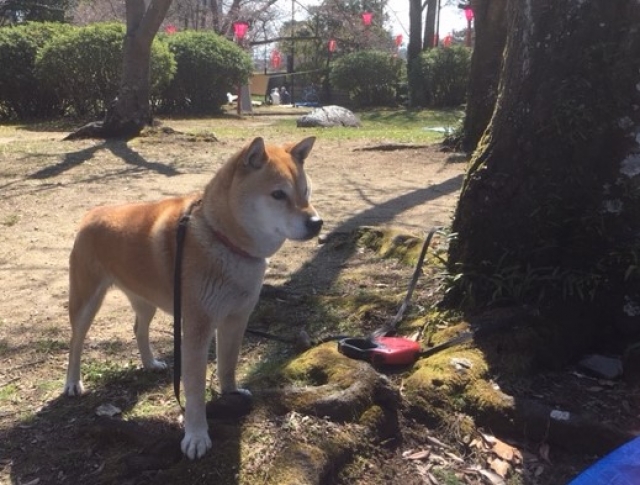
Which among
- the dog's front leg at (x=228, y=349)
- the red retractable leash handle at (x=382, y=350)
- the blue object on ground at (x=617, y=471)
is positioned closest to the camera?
the blue object on ground at (x=617, y=471)

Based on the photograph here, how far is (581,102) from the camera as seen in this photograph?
3143 mm

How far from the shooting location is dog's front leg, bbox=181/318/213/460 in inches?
96.4

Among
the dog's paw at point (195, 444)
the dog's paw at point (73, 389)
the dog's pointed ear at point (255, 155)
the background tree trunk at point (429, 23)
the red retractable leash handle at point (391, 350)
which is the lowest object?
the dog's paw at point (73, 389)

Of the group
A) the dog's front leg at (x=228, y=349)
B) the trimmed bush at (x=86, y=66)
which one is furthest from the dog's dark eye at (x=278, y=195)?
the trimmed bush at (x=86, y=66)

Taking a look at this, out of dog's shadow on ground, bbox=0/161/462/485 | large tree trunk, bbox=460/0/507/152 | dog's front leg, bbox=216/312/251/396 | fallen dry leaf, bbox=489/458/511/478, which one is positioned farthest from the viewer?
large tree trunk, bbox=460/0/507/152

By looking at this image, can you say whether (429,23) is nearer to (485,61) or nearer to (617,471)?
(485,61)

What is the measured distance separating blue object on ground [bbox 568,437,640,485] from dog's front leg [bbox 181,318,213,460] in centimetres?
130

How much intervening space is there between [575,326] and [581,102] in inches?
42.1

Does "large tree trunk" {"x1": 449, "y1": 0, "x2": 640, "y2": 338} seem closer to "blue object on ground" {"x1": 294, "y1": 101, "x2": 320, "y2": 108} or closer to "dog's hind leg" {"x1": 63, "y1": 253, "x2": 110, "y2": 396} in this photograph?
"dog's hind leg" {"x1": 63, "y1": 253, "x2": 110, "y2": 396}

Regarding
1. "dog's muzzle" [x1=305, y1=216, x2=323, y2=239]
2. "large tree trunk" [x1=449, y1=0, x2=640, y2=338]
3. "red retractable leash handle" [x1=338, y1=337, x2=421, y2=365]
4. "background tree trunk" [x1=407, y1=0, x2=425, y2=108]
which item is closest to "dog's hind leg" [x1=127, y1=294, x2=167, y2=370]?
"red retractable leash handle" [x1=338, y1=337, x2=421, y2=365]

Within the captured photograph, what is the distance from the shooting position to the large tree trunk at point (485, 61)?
10.1 m

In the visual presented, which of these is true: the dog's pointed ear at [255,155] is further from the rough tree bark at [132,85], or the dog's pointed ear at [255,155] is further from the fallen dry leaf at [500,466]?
the rough tree bark at [132,85]

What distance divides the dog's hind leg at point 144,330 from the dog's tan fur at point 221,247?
446 mm

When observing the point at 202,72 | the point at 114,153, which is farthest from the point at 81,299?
the point at 202,72
